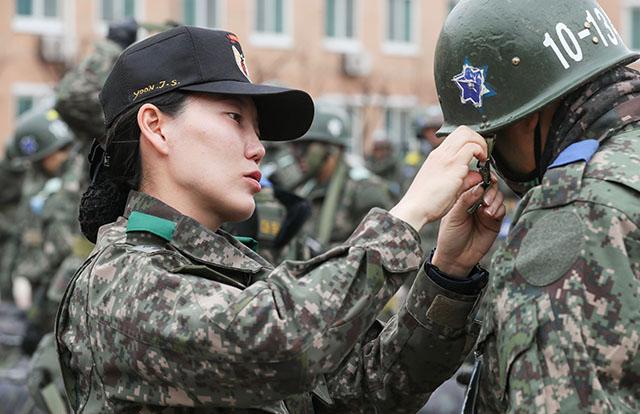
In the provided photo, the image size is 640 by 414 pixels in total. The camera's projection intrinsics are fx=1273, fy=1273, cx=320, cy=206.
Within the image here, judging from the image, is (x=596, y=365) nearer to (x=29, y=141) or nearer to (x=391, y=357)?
(x=391, y=357)

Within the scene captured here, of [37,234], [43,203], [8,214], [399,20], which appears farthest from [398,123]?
[43,203]

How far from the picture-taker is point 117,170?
364cm

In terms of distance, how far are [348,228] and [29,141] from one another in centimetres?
315

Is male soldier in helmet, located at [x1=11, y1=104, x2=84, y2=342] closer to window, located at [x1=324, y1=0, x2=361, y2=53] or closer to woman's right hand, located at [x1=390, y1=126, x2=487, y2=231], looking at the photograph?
woman's right hand, located at [x1=390, y1=126, x2=487, y2=231]

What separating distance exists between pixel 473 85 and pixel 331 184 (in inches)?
274

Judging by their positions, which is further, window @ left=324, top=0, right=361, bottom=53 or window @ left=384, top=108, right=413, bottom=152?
window @ left=384, top=108, right=413, bottom=152

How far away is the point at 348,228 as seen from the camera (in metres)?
10.2

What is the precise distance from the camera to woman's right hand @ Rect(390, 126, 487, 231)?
3273mm

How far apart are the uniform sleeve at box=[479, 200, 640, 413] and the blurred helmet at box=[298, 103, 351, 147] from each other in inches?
294

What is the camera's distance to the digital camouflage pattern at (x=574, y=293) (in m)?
2.92

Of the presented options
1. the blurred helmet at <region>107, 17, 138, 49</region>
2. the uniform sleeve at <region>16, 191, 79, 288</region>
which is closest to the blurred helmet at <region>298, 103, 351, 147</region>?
the uniform sleeve at <region>16, 191, 79, 288</region>

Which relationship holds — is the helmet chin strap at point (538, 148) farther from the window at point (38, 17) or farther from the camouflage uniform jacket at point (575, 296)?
the window at point (38, 17)

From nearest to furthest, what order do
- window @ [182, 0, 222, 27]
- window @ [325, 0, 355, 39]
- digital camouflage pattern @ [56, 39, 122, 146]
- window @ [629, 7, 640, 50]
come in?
digital camouflage pattern @ [56, 39, 122, 146]
window @ [182, 0, 222, 27]
window @ [325, 0, 355, 39]
window @ [629, 7, 640, 50]

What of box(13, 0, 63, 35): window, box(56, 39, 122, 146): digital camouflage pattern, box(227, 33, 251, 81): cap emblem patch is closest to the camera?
box(227, 33, 251, 81): cap emblem patch
